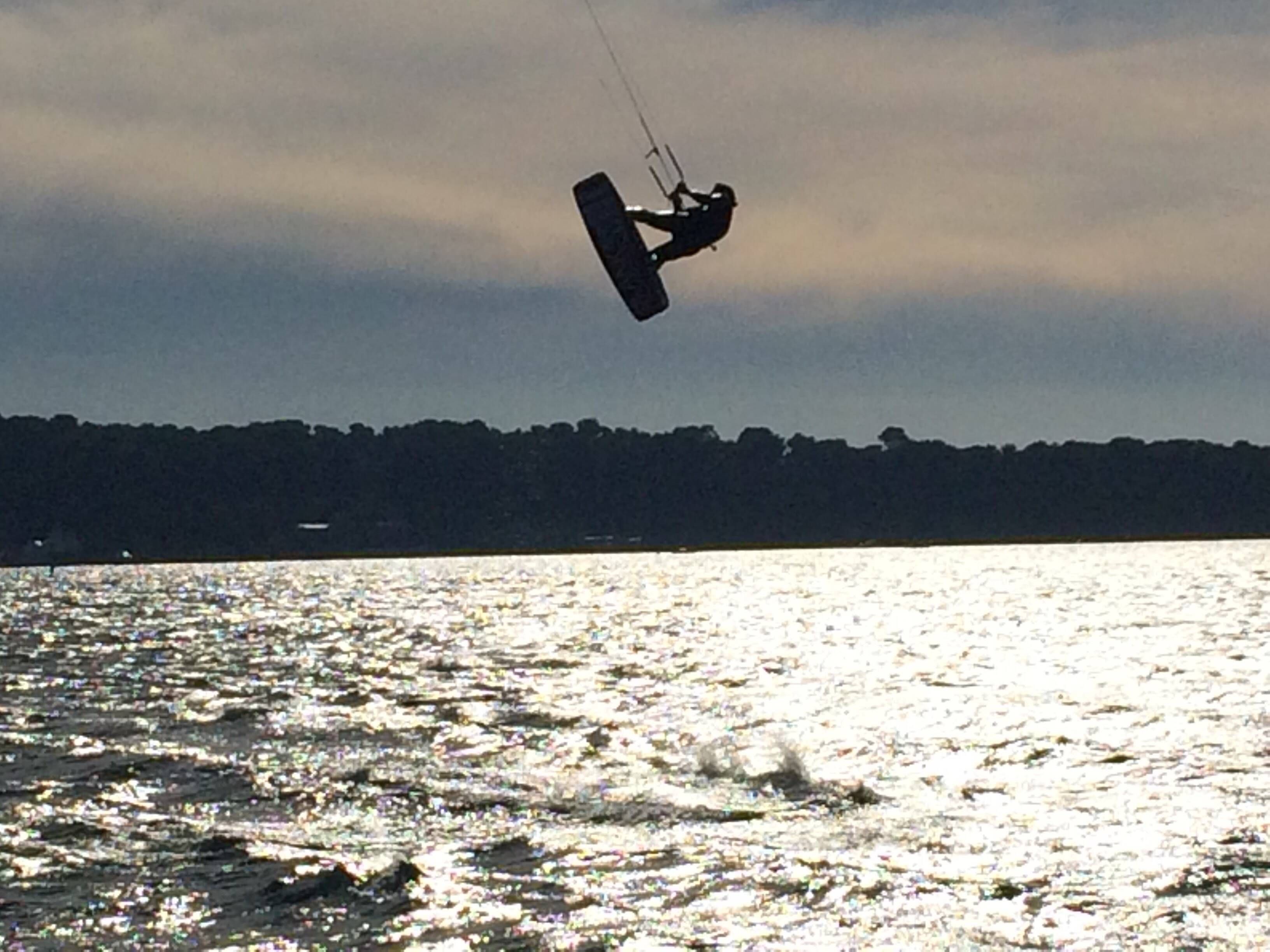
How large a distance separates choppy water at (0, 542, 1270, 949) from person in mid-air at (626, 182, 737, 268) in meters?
7.94

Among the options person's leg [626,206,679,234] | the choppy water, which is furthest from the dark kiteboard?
the choppy water

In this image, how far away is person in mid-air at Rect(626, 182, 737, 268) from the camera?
2373cm

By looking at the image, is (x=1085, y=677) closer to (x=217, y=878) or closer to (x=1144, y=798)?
(x=1144, y=798)

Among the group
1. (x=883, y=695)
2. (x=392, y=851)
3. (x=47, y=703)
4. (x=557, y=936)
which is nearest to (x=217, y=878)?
(x=392, y=851)

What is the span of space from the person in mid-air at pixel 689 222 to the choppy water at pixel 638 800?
794 centimetres

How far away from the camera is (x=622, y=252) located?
77.9 ft

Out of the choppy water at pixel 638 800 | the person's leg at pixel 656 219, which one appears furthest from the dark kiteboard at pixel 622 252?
the choppy water at pixel 638 800

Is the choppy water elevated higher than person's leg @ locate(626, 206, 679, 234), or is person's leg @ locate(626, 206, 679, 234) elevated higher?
person's leg @ locate(626, 206, 679, 234)

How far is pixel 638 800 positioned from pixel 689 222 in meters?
8.80

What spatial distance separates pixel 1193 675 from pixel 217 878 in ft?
114

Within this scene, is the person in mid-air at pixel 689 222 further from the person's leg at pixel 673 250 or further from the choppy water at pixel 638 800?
the choppy water at pixel 638 800

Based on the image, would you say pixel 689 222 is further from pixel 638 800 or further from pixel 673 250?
pixel 638 800

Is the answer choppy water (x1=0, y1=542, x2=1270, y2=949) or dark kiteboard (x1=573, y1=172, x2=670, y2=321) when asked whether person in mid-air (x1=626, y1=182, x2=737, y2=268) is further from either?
choppy water (x1=0, y1=542, x2=1270, y2=949)

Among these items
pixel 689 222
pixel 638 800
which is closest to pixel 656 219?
pixel 689 222
